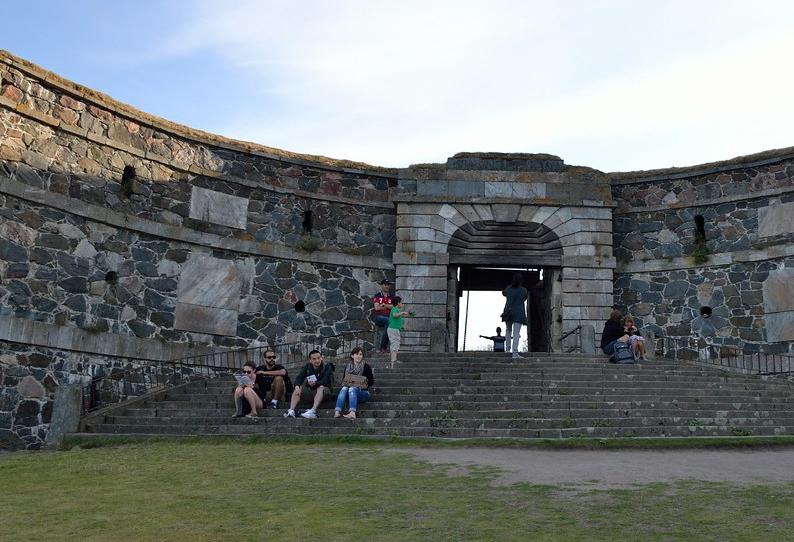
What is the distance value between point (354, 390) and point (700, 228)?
10.4 meters

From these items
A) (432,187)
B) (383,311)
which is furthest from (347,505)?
(432,187)

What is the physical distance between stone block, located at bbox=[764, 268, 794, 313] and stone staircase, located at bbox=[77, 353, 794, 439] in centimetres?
329

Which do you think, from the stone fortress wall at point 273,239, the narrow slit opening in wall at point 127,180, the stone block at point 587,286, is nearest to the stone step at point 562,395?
the stone fortress wall at point 273,239

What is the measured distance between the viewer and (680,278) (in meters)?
18.6

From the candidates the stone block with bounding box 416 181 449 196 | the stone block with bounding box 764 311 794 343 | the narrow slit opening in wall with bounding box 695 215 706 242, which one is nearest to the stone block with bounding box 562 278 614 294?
the narrow slit opening in wall with bounding box 695 215 706 242

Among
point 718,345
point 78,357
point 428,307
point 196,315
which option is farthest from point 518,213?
point 78,357

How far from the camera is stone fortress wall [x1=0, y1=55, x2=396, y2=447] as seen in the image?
45.8 feet

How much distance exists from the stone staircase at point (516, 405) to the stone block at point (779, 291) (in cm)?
329

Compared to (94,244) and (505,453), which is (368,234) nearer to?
(94,244)

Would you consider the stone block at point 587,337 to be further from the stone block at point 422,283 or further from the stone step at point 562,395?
the stone step at point 562,395

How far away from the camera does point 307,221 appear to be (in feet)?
61.2

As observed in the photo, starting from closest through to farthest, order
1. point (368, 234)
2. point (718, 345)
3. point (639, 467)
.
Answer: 1. point (639, 467)
2. point (718, 345)
3. point (368, 234)

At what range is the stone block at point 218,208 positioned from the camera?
17125 mm

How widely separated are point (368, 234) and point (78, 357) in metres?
7.00
